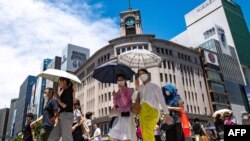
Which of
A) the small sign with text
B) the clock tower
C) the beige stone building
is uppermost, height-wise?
the clock tower

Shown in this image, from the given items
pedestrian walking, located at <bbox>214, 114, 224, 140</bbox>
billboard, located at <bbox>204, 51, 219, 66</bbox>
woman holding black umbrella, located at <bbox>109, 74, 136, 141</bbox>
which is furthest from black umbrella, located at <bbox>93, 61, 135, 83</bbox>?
billboard, located at <bbox>204, 51, 219, 66</bbox>

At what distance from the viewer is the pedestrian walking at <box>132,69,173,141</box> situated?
16.5ft

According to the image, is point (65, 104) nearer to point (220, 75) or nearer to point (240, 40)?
point (220, 75)

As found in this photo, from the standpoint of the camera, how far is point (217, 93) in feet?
186

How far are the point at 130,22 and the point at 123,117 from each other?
54359mm

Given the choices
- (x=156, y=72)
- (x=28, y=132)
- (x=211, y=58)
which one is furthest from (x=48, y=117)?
(x=211, y=58)

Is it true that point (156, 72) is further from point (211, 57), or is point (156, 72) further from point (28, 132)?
point (28, 132)

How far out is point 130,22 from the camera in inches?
2293

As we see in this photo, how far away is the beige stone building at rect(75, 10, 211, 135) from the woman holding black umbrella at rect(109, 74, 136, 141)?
40295 mm

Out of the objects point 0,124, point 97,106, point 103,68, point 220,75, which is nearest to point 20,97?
point 0,124

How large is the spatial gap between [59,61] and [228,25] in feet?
190

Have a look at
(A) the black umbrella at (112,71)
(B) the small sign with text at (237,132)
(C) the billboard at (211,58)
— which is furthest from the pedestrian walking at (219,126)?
(C) the billboard at (211,58)

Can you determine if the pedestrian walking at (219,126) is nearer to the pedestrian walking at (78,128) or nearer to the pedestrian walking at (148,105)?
the pedestrian walking at (148,105)

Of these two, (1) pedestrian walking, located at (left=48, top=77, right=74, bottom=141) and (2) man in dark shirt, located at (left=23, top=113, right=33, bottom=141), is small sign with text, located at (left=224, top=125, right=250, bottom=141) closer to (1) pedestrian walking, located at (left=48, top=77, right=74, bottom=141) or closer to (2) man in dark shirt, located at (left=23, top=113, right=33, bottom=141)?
(1) pedestrian walking, located at (left=48, top=77, right=74, bottom=141)
